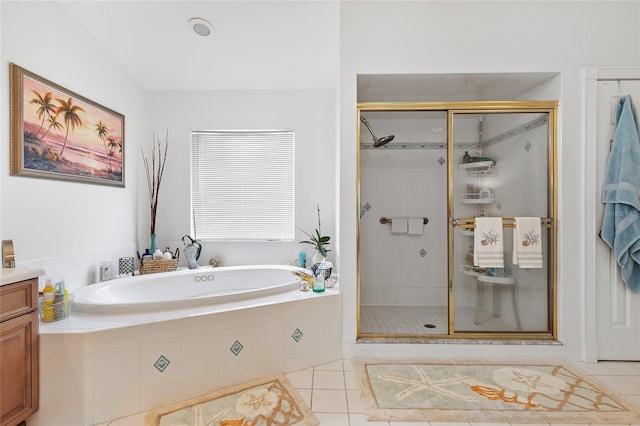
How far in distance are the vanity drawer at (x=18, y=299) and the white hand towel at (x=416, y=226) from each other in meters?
2.78

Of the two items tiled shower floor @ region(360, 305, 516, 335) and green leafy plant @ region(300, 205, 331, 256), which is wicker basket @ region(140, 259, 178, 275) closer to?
green leafy plant @ region(300, 205, 331, 256)

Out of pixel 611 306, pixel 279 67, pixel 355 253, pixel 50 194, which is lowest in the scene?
pixel 611 306

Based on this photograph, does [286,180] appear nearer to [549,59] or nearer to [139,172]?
[139,172]

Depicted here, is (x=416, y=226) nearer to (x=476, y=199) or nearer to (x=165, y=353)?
(x=476, y=199)

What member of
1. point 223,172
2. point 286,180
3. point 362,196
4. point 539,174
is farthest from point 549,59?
point 223,172

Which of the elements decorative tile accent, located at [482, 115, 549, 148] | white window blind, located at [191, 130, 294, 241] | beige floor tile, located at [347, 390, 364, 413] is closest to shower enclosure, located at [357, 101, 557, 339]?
decorative tile accent, located at [482, 115, 549, 148]

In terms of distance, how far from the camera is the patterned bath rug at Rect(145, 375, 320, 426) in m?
1.56

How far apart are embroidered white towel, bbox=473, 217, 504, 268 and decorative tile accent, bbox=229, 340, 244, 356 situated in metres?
1.78

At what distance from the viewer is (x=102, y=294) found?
219 centimetres

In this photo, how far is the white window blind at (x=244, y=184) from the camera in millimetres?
3248

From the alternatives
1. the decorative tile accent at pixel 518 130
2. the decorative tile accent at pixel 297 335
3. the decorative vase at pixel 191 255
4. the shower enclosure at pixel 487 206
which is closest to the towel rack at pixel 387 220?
the shower enclosure at pixel 487 206

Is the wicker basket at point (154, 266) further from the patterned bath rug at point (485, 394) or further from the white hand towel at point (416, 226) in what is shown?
the white hand towel at point (416, 226)

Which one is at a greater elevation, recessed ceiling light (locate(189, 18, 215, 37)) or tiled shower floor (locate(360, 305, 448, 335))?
recessed ceiling light (locate(189, 18, 215, 37))

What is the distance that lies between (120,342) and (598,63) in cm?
353
